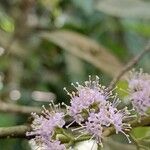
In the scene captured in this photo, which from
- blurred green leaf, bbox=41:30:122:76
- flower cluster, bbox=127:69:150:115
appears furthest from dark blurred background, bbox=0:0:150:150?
flower cluster, bbox=127:69:150:115

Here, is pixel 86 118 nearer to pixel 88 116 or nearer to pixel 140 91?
pixel 88 116

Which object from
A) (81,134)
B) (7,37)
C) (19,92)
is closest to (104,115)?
(81,134)

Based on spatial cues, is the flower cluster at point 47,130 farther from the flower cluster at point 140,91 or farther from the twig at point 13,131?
the flower cluster at point 140,91

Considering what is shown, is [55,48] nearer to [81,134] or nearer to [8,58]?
[8,58]

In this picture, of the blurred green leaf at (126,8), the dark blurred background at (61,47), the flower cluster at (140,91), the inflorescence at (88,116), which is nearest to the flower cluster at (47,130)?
the inflorescence at (88,116)

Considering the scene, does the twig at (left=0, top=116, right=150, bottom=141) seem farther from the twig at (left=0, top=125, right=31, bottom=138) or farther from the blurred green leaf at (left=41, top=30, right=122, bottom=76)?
the blurred green leaf at (left=41, top=30, right=122, bottom=76)
